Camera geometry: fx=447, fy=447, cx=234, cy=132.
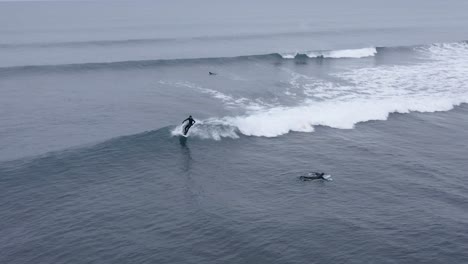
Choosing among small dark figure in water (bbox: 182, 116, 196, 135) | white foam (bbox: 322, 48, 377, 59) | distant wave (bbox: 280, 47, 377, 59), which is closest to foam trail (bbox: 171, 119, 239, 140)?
small dark figure in water (bbox: 182, 116, 196, 135)

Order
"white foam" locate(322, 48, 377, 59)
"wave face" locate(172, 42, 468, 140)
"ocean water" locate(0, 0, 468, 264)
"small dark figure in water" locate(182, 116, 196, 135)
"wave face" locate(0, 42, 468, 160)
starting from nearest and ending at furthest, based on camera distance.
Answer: "ocean water" locate(0, 0, 468, 264), "small dark figure in water" locate(182, 116, 196, 135), "wave face" locate(0, 42, 468, 160), "wave face" locate(172, 42, 468, 140), "white foam" locate(322, 48, 377, 59)

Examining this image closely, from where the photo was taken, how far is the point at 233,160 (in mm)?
45312

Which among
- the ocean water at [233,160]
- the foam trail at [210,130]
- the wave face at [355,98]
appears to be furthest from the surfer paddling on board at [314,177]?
the foam trail at [210,130]

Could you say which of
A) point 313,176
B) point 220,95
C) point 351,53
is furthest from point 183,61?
point 313,176

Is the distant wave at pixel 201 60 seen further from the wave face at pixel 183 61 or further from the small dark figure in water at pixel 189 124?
the small dark figure in water at pixel 189 124

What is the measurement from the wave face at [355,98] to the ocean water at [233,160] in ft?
0.87

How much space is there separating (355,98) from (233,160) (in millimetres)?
29557

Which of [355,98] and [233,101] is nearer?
[233,101]

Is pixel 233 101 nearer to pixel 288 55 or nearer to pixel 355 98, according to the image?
pixel 355 98

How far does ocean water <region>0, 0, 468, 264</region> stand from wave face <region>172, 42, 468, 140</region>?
10.5 inches

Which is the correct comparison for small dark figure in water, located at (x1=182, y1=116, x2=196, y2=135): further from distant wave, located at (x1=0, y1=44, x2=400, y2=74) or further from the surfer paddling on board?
distant wave, located at (x1=0, y1=44, x2=400, y2=74)

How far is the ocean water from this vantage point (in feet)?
101

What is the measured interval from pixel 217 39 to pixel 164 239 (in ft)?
348

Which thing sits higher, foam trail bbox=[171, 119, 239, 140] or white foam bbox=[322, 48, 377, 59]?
white foam bbox=[322, 48, 377, 59]
